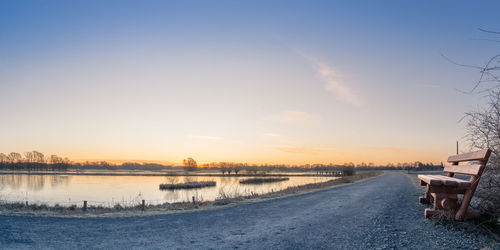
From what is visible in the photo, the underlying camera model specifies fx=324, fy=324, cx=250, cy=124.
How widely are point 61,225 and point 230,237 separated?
19.1 ft

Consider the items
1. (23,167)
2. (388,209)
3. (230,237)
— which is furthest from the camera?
(23,167)

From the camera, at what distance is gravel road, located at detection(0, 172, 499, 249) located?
5.36 m

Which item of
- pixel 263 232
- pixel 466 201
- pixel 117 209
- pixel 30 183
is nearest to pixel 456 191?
pixel 466 201

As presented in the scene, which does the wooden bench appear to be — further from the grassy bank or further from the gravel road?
the grassy bank

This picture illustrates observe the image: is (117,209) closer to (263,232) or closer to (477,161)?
(263,232)

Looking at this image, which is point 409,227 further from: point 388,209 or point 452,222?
point 388,209

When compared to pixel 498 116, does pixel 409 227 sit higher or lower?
lower

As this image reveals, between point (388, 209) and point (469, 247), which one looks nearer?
point (469, 247)

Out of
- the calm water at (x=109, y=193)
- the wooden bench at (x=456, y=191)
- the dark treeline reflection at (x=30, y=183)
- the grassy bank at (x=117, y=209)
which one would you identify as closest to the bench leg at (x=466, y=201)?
the wooden bench at (x=456, y=191)

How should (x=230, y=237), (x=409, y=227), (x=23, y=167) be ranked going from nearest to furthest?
(x=409, y=227)
(x=230, y=237)
(x=23, y=167)

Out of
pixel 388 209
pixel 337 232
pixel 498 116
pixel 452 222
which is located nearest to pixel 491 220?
pixel 452 222

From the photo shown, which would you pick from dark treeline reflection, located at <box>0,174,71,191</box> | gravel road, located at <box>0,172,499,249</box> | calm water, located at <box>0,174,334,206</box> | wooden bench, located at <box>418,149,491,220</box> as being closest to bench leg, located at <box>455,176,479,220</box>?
wooden bench, located at <box>418,149,491,220</box>

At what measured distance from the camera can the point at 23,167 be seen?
160m

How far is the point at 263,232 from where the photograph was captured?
6.90 m
